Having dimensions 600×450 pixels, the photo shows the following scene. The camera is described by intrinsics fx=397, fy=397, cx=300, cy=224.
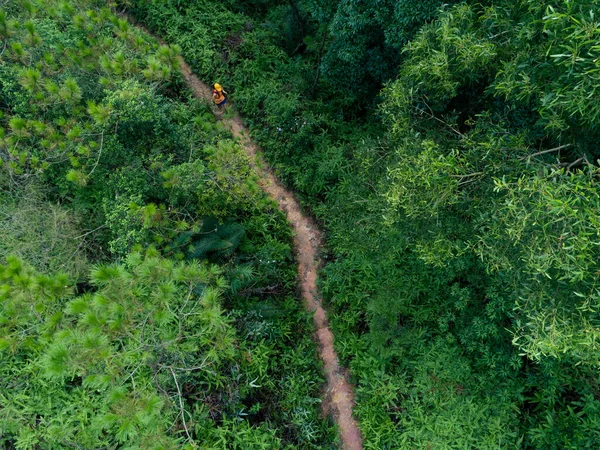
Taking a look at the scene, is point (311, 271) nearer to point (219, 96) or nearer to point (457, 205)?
point (457, 205)

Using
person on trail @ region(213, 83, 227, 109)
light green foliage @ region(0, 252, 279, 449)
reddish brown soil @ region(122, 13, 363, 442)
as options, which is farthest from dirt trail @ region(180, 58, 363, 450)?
light green foliage @ region(0, 252, 279, 449)

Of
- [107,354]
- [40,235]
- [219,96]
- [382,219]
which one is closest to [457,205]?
[382,219]

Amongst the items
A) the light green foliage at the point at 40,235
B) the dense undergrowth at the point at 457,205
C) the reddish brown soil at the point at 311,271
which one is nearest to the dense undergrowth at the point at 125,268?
the light green foliage at the point at 40,235

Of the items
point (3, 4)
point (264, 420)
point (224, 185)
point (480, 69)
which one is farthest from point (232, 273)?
point (3, 4)

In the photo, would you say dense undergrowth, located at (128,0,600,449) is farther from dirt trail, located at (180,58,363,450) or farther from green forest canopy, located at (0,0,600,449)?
dirt trail, located at (180,58,363,450)

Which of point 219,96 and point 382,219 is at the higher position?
point 382,219

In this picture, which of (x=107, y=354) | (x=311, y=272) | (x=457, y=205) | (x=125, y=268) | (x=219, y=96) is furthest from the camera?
(x=219, y=96)

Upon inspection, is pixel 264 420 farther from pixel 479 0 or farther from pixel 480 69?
pixel 479 0

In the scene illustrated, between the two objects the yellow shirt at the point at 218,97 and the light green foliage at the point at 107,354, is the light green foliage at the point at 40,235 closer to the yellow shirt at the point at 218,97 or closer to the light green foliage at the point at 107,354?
the light green foliage at the point at 107,354
